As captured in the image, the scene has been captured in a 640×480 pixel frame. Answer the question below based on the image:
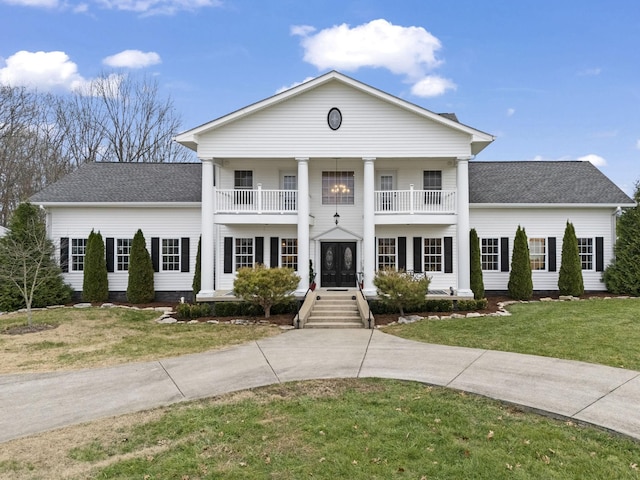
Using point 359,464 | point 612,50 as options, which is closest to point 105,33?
point 612,50

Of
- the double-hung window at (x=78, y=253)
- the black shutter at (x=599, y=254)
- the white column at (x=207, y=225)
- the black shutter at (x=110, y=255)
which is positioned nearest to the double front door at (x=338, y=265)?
the white column at (x=207, y=225)

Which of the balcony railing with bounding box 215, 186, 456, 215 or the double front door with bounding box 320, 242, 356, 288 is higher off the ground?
the balcony railing with bounding box 215, 186, 456, 215

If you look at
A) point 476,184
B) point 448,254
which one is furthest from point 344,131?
point 476,184

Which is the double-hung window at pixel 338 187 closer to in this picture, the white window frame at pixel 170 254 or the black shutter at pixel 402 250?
the black shutter at pixel 402 250

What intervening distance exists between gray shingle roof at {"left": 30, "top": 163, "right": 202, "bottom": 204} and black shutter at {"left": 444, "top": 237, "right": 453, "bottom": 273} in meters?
11.5

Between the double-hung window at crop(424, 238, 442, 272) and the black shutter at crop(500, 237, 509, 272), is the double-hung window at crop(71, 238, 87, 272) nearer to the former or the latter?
the double-hung window at crop(424, 238, 442, 272)

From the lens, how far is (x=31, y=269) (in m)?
16.5

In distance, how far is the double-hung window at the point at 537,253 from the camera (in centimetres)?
1897

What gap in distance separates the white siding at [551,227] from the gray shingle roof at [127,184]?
562 inches

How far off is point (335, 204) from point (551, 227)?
10.1 meters

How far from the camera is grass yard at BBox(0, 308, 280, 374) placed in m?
9.39

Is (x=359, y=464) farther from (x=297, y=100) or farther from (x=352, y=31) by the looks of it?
(x=352, y=31)

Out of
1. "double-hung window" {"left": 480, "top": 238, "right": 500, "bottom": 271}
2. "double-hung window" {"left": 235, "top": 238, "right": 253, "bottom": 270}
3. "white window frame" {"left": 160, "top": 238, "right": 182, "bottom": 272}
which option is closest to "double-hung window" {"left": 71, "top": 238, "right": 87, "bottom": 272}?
"white window frame" {"left": 160, "top": 238, "right": 182, "bottom": 272}

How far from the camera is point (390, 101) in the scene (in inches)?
631
